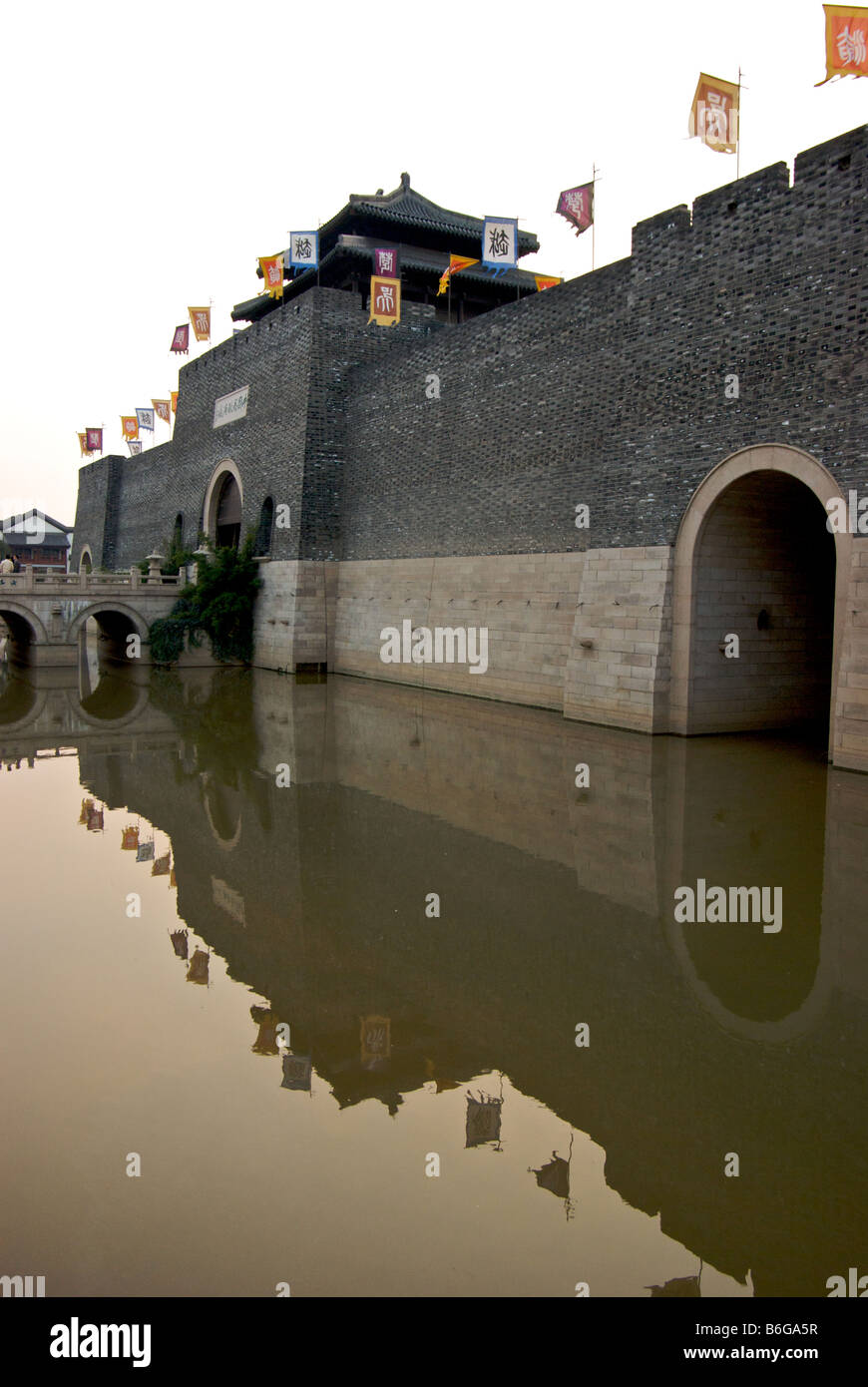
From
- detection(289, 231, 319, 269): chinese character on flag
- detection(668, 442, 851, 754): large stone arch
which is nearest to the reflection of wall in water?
detection(668, 442, 851, 754): large stone arch

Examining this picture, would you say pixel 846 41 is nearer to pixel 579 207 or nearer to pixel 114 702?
pixel 579 207

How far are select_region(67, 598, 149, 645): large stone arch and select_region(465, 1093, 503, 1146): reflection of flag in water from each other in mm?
18949

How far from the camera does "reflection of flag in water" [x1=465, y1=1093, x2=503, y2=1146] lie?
11.4ft

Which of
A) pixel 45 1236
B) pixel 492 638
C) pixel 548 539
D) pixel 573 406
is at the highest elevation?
pixel 573 406

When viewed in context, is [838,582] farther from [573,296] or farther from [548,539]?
[573,296]

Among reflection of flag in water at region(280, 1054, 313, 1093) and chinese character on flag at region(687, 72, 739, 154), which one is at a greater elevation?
chinese character on flag at region(687, 72, 739, 154)

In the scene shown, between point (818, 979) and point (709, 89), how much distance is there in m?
10.8

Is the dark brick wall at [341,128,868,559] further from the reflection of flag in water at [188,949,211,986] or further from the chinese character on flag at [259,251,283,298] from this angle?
the reflection of flag in water at [188,949,211,986]

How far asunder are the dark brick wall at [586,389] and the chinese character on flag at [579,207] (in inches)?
52.3

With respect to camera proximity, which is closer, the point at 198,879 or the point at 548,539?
the point at 198,879

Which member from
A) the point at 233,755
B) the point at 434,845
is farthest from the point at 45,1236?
the point at 233,755

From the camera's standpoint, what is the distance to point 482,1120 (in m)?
3.57

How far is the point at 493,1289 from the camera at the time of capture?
267cm

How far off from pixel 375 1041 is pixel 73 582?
1905cm
